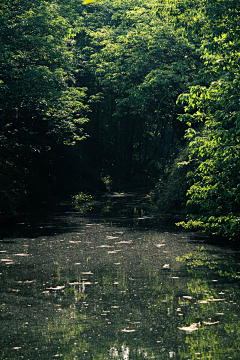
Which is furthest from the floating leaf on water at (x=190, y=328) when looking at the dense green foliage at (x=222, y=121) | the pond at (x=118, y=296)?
the dense green foliage at (x=222, y=121)

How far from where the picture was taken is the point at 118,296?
8234 millimetres

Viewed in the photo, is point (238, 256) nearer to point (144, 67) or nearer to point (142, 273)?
point (142, 273)

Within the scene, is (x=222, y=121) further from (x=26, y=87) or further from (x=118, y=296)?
(x=26, y=87)

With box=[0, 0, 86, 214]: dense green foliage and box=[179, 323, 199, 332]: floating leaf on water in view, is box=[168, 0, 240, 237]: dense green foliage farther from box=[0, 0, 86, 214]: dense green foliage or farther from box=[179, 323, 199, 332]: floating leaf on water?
box=[0, 0, 86, 214]: dense green foliage

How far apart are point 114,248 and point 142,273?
307 centimetres

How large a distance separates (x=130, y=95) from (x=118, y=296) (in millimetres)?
21557

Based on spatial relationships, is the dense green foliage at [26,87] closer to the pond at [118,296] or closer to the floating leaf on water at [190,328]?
the pond at [118,296]

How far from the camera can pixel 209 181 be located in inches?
501

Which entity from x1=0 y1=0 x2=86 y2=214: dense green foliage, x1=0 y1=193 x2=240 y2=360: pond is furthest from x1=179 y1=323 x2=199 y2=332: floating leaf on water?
x1=0 y1=0 x2=86 y2=214: dense green foliage

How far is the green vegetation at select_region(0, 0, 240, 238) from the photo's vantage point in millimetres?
12484

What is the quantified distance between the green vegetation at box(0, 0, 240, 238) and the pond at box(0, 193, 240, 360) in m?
1.95

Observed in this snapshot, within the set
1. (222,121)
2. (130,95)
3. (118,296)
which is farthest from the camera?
(130,95)

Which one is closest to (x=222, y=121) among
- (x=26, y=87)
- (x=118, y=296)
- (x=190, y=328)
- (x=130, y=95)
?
(x=118, y=296)

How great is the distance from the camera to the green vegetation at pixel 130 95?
12.5 meters
